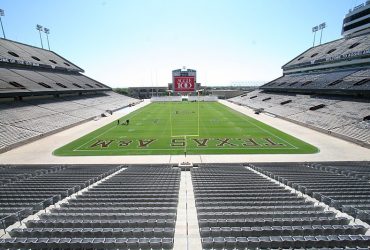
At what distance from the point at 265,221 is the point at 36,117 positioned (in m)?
42.3

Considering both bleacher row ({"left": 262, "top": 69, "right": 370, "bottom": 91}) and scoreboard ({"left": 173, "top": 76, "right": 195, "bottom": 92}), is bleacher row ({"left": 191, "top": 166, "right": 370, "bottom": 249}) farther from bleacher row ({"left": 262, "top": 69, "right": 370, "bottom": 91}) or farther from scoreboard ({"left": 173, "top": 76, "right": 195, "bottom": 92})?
bleacher row ({"left": 262, "top": 69, "right": 370, "bottom": 91})

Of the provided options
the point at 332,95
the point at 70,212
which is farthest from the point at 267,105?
the point at 70,212

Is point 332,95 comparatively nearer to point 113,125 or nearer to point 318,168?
point 318,168

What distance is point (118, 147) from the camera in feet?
96.5

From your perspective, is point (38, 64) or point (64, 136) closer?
point (64, 136)

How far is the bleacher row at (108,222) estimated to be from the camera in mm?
7547

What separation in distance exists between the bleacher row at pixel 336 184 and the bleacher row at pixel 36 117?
30.3 metres

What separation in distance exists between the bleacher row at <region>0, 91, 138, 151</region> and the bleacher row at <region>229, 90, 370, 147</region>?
42.0 metres

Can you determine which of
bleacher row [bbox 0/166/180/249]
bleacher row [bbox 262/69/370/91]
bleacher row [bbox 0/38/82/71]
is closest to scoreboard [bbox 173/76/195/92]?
bleacher row [bbox 0/166/180/249]

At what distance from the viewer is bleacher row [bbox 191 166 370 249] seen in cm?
745

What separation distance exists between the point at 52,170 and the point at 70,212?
1148 centimetres

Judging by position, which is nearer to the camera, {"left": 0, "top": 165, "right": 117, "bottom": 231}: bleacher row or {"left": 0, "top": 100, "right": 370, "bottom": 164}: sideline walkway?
{"left": 0, "top": 165, "right": 117, "bottom": 231}: bleacher row

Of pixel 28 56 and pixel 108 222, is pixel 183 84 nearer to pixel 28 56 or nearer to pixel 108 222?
pixel 108 222

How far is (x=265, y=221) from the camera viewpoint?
9070 mm
